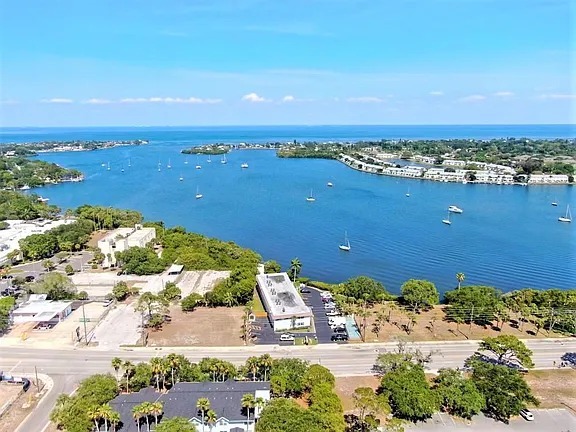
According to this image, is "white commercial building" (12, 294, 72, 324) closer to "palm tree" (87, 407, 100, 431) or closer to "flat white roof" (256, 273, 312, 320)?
"palm tree" (87, 407, 100, 431)

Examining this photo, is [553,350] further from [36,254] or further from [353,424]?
[36,254]

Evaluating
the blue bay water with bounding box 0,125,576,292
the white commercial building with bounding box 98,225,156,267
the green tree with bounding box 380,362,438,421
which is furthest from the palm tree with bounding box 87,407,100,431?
the blue bay water with bounding box 0,125,576,292

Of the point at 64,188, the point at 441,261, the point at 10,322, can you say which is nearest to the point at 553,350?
the point at 441,261

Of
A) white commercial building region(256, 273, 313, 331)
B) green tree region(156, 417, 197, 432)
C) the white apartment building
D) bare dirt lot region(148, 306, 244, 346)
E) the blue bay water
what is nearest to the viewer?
green tree region(156, 417, 197, 432)

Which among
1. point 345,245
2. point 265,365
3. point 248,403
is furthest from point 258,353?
point 345,245

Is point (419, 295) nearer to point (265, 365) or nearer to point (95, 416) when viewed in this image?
point (265, 365)

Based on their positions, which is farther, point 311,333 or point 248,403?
point 311,333

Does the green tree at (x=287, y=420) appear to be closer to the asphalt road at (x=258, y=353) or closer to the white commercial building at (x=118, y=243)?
the asphalt road at (x=258, y=353)
